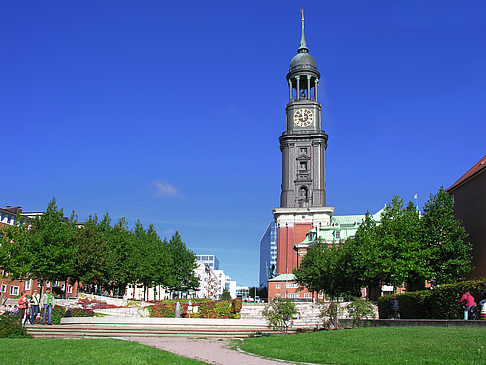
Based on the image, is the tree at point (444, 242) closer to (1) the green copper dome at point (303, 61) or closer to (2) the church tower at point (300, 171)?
(2) the church tower at point (300, 171)

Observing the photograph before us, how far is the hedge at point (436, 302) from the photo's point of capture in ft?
91.4

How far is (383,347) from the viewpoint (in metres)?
16.6

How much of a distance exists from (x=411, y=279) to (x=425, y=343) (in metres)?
33.7

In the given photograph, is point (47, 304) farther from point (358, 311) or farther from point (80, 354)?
point (358, 311)

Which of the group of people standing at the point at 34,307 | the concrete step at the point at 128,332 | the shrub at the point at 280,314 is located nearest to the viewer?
the concrete step at the point at 128,332

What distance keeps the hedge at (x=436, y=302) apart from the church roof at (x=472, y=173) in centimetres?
1669

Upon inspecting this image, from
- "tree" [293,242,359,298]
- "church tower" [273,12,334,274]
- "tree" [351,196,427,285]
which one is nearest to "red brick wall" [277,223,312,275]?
"church tower" [273,12,334,274]

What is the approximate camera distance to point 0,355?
14852mm

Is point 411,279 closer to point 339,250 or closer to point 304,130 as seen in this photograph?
point 339,250

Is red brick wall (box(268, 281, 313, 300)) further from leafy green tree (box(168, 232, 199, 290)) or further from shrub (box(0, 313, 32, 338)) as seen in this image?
shrub (box(0, 313, 32, 338))

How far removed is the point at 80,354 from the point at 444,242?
1554 inches

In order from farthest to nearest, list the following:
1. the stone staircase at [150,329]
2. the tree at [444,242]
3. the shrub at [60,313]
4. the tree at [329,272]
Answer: the tree at [329,272], the tree at [444,242], the shrub at [60,313], the stone staircase at [150,329]

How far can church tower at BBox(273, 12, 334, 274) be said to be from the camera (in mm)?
102812

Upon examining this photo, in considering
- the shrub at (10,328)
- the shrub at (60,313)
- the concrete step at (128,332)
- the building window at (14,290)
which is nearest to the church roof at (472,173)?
the concrete step at (128,332)
